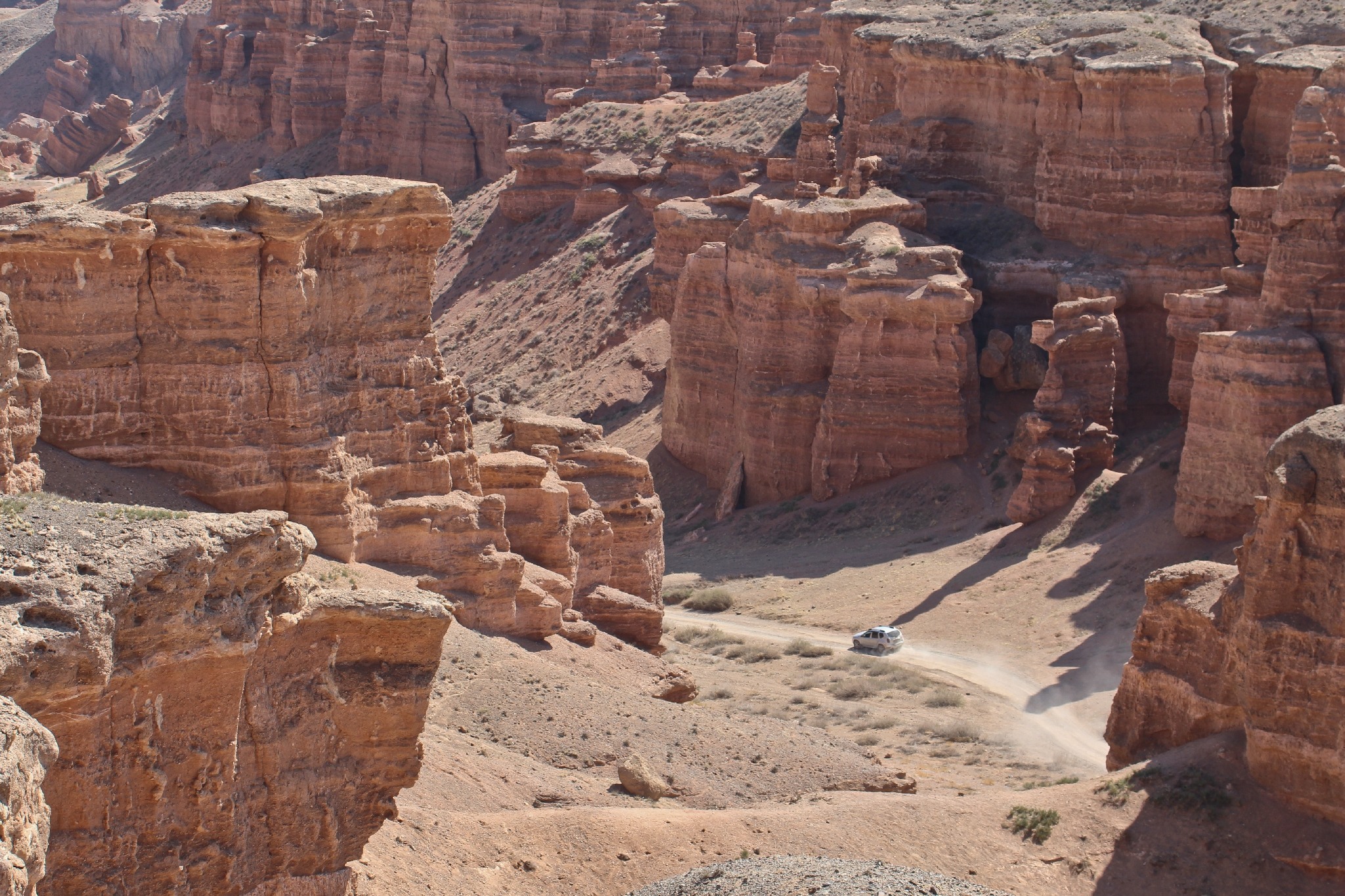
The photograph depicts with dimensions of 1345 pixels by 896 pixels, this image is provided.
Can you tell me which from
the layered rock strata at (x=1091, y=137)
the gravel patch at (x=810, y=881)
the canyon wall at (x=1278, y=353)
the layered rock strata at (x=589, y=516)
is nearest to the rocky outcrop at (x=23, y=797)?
the gravel patch at (x=810, y=881)

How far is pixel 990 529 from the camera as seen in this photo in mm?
45281

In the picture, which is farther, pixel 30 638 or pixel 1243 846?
pixel 1243 846

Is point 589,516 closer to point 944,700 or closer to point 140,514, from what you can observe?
point 944,700

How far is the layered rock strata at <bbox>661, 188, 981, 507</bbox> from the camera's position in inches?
1886

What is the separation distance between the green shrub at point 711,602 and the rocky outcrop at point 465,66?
35787 mm

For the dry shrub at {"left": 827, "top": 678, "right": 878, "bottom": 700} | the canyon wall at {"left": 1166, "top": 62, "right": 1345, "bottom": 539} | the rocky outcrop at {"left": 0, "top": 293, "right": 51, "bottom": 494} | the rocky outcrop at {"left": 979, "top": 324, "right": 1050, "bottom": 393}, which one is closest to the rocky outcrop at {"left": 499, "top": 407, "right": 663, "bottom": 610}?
the dry shrub at {"left": 827, "top": 678, "right": 878, "bottom": 700}

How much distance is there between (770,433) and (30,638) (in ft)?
124

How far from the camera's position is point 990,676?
37.8 meters

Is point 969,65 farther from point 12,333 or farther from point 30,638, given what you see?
point 30,638

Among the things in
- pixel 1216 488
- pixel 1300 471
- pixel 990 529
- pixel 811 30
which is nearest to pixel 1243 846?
pixel 1300 471

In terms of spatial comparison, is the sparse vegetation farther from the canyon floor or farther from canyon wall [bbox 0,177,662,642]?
canyon wall [bbox 0,177,662,642]

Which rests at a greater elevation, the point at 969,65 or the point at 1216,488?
the point at 969,65

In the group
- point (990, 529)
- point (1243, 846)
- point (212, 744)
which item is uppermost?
point (212, 744)

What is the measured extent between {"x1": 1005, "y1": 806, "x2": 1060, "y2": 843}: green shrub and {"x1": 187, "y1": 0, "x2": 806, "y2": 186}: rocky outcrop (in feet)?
185
